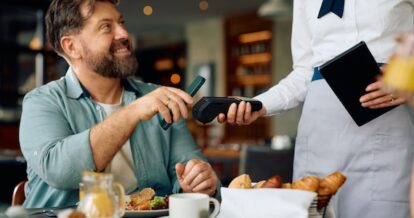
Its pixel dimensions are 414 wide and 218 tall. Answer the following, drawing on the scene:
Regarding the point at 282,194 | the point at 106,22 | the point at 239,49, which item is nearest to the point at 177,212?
the point at 282,194

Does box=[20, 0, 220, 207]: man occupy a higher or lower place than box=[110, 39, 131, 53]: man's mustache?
lower

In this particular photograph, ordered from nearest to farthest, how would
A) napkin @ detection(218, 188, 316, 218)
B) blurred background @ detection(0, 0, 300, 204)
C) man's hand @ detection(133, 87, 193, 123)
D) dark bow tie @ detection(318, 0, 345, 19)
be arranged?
napkin @ detection(218, 188, 316, 218) < man's hand @ detection(133, 87, 193, 123) < dark bow tie @ detection(318, 0, 345, 19) < blurred background @ detection(0, 0, 300, 204)

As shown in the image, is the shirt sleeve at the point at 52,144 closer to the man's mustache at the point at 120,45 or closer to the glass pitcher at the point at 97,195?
the man's mustache at the point at 120,45

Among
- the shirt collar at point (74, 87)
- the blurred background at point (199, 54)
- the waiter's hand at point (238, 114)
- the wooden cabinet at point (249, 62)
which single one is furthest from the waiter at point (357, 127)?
the wooden cabinet at point (249, 62)

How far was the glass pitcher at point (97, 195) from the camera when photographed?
1.05 m

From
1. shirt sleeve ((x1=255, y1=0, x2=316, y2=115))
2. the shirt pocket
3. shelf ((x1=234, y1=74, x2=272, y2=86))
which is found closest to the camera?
the shirt pocket

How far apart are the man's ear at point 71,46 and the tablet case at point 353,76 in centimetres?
101

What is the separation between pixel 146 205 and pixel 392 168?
70 cm

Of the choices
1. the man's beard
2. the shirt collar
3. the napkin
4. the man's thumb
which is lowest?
the man's thumb

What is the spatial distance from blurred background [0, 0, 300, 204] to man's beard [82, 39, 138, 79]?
267 cm

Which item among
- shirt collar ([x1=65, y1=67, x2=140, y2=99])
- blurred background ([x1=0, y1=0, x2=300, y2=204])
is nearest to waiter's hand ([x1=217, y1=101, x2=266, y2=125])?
shirt collar ([x1=65, y1=67, x2=140, y2=99])

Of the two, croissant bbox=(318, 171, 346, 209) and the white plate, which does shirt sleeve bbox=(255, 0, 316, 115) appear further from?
croissant bbox=(318, 171, 346, 209)

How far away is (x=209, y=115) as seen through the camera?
1.48 m

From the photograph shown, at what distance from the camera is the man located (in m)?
1.60
